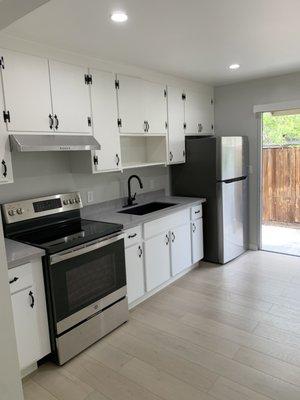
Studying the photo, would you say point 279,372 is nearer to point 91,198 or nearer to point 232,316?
point 232,316

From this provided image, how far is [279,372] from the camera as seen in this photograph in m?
2.12

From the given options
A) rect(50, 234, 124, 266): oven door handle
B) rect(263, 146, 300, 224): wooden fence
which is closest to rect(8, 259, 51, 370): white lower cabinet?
rect(50, 234, 124, 266): oven door handle

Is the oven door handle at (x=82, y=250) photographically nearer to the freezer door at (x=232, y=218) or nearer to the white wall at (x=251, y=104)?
the freezer door at (x=232, y=218)

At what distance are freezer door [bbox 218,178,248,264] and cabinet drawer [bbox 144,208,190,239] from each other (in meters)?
0.54

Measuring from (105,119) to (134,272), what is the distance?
1490mm

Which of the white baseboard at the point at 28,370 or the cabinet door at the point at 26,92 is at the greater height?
the cabinet door at the point at 26,92

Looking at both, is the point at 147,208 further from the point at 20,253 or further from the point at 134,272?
the point at 20,253

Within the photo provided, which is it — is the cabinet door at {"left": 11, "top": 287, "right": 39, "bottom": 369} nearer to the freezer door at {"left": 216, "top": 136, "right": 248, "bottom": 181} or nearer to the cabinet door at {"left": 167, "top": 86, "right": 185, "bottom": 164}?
the cabinet door at {"left": 167, "top": 86, "right": 185, "bottom": 164}

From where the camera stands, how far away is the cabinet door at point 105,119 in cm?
285

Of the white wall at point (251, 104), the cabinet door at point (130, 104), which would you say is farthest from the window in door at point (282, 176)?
the cabinet door at point (130, 104)

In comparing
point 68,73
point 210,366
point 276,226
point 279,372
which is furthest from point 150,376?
point 276,226

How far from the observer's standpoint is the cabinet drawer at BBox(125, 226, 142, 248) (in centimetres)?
286

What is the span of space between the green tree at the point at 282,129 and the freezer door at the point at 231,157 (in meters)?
1.28

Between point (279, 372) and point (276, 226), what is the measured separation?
397 cm
